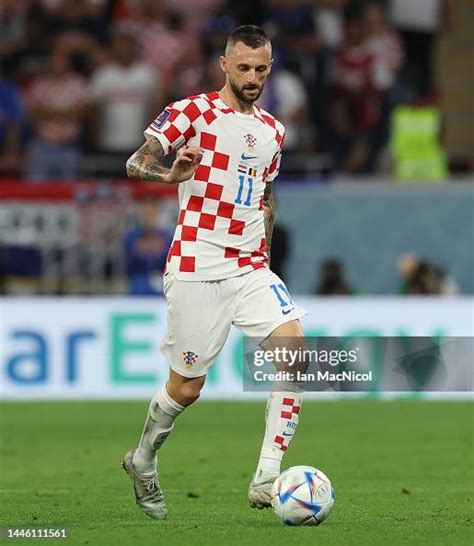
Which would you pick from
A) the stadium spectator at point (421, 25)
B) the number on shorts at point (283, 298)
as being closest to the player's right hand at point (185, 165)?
the number on shorts at point (283, 298)

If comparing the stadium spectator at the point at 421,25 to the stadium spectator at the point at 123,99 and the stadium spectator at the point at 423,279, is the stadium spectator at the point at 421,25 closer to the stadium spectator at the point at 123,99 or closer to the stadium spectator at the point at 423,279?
the stadium spectator at the point at 123,99

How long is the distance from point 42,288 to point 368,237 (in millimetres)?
3915

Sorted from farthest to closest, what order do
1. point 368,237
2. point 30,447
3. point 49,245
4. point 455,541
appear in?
1. point 368,237
2. point 49,245
3. point 30,447
4. point 455,541

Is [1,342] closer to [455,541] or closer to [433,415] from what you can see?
[433,415]

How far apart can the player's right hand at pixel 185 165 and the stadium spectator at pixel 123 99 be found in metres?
11.8

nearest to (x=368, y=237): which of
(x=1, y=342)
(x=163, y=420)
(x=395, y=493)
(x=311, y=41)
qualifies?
(x=311, y=41)

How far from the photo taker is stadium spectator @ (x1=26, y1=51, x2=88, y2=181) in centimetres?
1939

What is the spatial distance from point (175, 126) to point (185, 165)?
0.42 meters

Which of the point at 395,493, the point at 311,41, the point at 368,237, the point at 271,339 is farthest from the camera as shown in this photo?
the point at 311,41

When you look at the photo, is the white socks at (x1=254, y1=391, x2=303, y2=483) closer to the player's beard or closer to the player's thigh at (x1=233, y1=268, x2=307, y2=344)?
the player's thigh at (x1=233, y1=268, x2=307, y2=344)

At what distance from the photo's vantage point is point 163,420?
8.55 meters

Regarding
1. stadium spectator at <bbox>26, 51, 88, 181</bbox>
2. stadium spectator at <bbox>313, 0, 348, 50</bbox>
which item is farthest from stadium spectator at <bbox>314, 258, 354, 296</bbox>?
stadium spectator at <bbox>313, 0, 348, 50</bbox>

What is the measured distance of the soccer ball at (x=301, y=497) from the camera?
8.04 meters

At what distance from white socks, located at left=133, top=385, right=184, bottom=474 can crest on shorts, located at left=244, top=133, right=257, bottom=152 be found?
4.46ft
